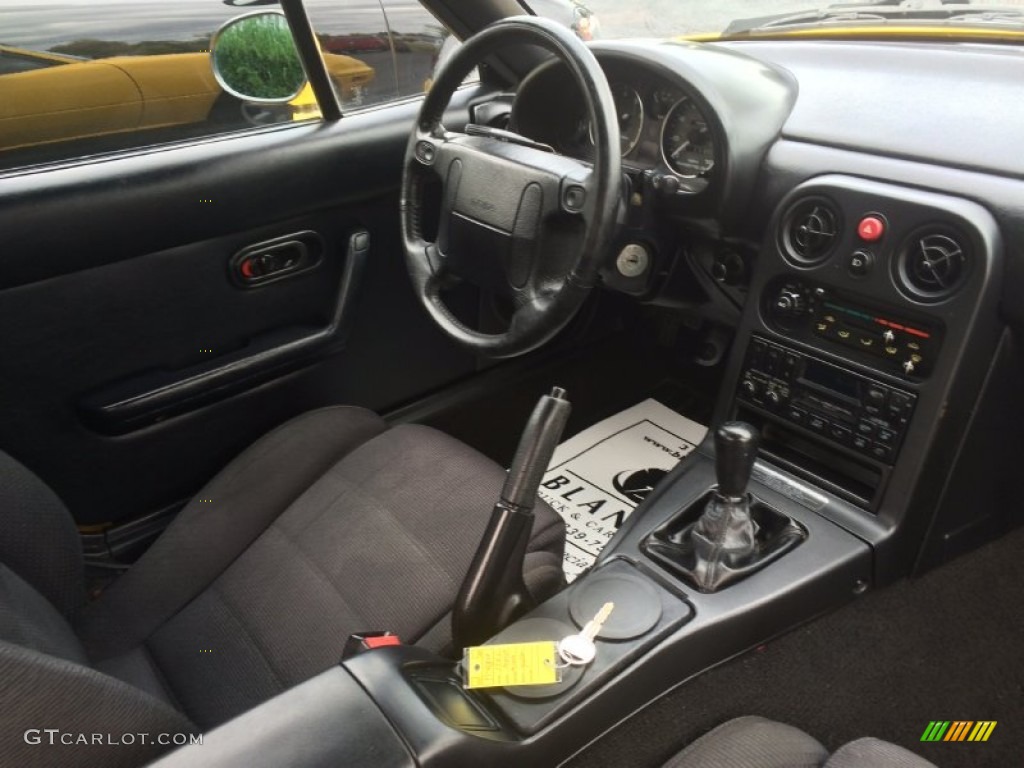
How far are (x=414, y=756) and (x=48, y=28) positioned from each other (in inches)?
52.0

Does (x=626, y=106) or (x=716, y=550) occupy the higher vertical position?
(x=626, y=106)

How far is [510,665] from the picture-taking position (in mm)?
947

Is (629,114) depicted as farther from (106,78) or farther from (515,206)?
(106,78)

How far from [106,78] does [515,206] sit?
0.78 metres

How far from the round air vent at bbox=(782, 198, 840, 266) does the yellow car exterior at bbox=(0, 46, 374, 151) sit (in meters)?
1.04

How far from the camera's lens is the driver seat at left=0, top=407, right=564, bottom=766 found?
42.1 inches

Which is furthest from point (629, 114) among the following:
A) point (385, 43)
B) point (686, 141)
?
point (385, 43)

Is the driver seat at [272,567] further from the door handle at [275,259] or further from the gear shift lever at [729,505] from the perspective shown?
the door handle at [275,259]

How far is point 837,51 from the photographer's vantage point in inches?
61.0

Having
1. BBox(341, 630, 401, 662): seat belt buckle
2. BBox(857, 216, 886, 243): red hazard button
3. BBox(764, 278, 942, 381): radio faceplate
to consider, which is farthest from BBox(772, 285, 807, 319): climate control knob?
BBox(341, 630, 401, 662): seat belt buckle

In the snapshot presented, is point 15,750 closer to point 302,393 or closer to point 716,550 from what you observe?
point 716,550

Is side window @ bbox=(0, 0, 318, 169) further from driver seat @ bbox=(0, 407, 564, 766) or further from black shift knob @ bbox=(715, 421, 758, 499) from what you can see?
black shift knob @ bbox=(715, 421, 758, 499)

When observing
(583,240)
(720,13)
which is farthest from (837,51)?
(583,240)

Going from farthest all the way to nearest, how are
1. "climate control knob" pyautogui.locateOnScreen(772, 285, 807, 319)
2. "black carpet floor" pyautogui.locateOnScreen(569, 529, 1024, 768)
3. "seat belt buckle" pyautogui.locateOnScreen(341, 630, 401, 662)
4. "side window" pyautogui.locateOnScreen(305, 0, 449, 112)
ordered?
"side window" pyautogui.locateOnScreen(305, 0, 449, 112)
"climate control knob" pyautogui.locateOnScreen(772, 285, 807, 319)
"black carpet floor" pyautogui.locateOnScreen(569, 529, 1024, 768)
"seat belt buckle" pyautogui.locateOnScreen(341, 630, 401, 662)
